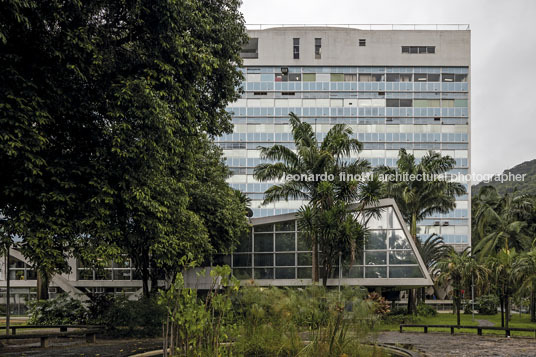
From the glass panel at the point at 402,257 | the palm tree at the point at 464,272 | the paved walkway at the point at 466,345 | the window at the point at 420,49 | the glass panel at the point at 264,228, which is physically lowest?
the paved walkway at the point at 466,345

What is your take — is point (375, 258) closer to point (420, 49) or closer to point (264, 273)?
point (264, 273)

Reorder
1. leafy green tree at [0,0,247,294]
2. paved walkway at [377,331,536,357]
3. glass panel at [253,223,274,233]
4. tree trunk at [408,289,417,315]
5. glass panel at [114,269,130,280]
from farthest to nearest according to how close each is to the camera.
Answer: tree trunk at [408,289,417,315] → glass panel at [114,269,130,280] → glass panel at [253,223,274,233] → paved walkway at [377,331,536,357] → leafy green tree at [0,0,247,294]

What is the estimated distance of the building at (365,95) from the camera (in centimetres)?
6062

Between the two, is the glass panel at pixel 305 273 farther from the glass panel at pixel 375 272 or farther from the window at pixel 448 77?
the window at pixel 448 77

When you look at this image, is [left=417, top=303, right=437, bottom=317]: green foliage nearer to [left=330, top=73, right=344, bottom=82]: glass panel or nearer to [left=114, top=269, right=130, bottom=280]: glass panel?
[left=114, top=269, right=130, bottom=280]: glass panel

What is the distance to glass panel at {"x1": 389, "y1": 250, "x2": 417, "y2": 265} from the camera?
87.7 feet

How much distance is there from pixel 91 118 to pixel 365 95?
5154cm

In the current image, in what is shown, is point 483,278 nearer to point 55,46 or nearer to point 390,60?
point 55,46

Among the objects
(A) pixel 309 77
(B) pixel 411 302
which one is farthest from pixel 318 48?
(B) pixel 411 302

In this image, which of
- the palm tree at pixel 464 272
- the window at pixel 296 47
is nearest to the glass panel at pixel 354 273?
the palm tree at pixel 464 272

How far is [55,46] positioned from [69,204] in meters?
3.22

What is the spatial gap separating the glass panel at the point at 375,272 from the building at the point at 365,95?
32.9 meters

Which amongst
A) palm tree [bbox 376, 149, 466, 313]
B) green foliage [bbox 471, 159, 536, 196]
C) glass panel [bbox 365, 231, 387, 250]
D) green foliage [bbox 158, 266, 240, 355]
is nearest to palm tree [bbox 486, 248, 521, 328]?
glass panel [bbox 365, 231, 387, 250]

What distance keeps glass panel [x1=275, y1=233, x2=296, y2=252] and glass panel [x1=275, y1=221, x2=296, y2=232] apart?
8.1 inches
